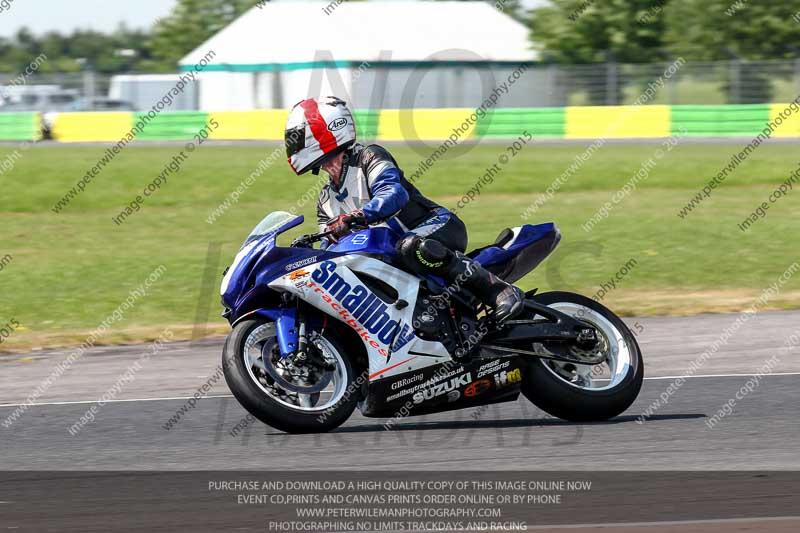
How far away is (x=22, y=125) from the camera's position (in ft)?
124

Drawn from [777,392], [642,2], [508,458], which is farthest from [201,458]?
[642,2]

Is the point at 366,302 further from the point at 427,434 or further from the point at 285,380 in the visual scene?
the point at 427,434

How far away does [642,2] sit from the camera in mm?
51469

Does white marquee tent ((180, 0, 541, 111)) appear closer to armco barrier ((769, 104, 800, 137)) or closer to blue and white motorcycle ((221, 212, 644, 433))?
armco barrier ((769, 104, 800, 137))

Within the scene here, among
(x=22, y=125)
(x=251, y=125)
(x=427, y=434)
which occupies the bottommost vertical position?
(x=22, y=125)

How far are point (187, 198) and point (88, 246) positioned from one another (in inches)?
218

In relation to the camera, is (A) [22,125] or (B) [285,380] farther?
(A) [22,125]

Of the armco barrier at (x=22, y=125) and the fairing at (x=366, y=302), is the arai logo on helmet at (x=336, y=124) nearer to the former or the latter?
the fairing at (x=366, y=302)

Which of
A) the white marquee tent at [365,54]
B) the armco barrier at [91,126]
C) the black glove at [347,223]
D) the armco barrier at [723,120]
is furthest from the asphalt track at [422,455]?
the white marquee tent at [365,54]

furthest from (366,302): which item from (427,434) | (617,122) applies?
(617,122)

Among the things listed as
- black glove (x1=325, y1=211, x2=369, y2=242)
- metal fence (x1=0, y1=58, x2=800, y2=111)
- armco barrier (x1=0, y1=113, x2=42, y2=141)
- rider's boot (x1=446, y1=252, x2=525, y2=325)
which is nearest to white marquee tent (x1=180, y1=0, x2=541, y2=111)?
metal fence (x1=0, y1=58, x2=800, y2=111)

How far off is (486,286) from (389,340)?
2.04 ft

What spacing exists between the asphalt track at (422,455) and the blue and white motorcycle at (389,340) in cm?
19

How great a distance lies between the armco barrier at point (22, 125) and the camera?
37875mm
